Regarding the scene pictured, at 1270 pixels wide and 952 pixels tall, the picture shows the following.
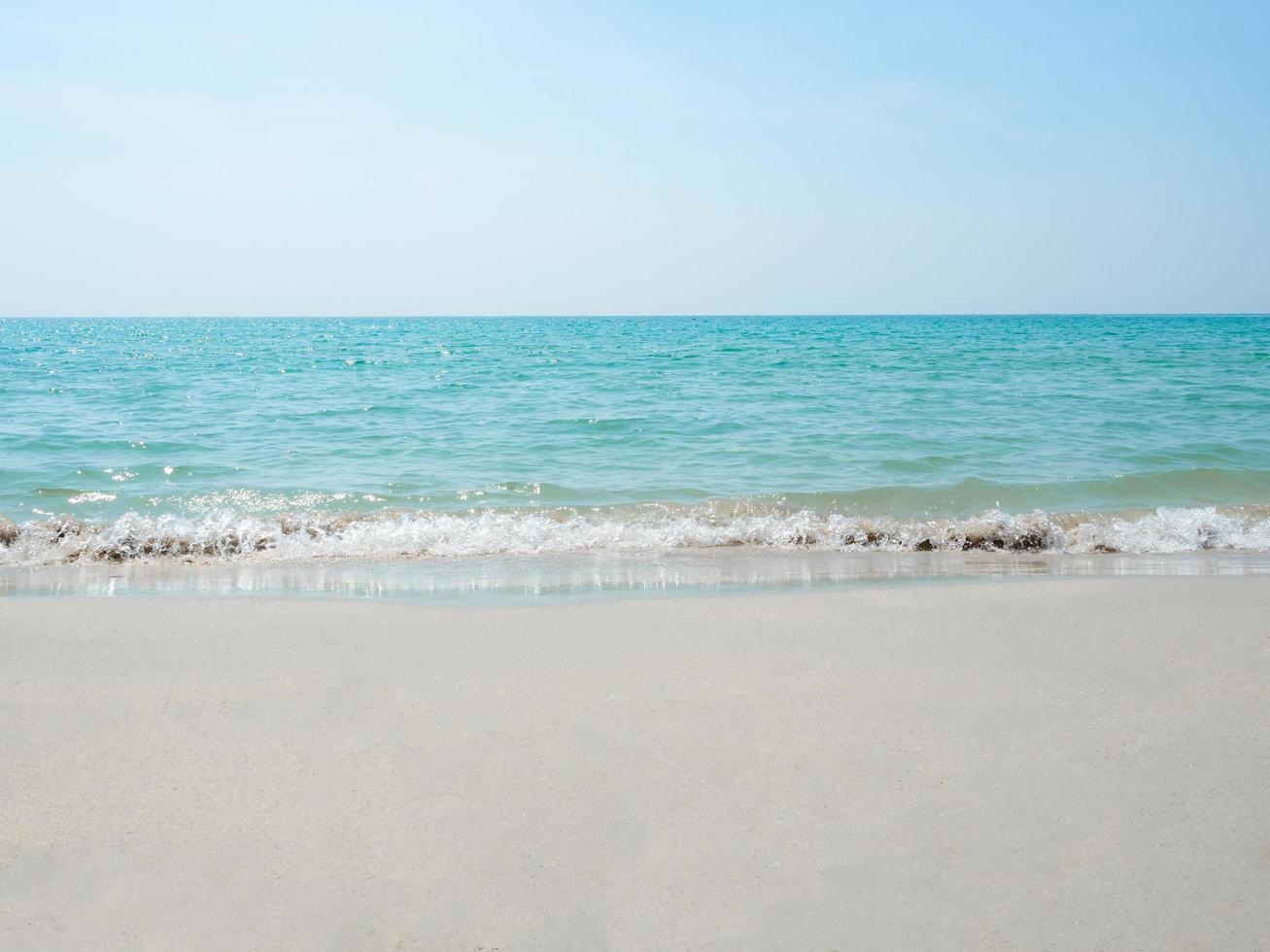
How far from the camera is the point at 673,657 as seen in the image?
12.4ft

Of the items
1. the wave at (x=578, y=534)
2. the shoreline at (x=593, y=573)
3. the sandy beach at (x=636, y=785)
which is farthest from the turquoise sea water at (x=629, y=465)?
the sandy beach at (x=636, y=785)

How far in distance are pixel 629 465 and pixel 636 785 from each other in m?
7.33

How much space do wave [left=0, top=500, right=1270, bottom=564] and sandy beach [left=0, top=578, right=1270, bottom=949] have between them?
2.70 meters

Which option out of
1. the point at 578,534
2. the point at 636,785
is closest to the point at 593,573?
the point at 578,534

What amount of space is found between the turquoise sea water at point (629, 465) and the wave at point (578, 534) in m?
0.03

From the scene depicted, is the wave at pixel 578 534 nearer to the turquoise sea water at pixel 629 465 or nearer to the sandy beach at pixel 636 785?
the turquoise sea water at pixel 629 465

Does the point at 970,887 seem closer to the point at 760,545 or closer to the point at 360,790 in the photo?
the point at 360,790

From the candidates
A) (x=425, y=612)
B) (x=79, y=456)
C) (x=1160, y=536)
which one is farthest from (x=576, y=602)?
(x=79, y=456)

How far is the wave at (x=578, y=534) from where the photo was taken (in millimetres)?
6867

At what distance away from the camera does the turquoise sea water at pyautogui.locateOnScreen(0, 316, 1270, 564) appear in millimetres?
7219

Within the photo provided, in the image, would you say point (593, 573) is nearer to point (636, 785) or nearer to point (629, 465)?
point (636, 785)

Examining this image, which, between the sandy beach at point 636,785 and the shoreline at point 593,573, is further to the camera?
the shoreline at point 593,573

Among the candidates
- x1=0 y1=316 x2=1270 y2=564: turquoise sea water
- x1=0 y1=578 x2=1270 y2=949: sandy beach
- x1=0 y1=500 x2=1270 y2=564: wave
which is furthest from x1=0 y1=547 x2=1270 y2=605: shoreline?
x1=0 y1=578 x2=1270 y2=949: sandy beach

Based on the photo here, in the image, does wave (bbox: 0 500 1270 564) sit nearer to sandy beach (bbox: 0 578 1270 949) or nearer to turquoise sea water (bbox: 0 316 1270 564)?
turquoise sea water (bbox: 0 316 1270 564)
